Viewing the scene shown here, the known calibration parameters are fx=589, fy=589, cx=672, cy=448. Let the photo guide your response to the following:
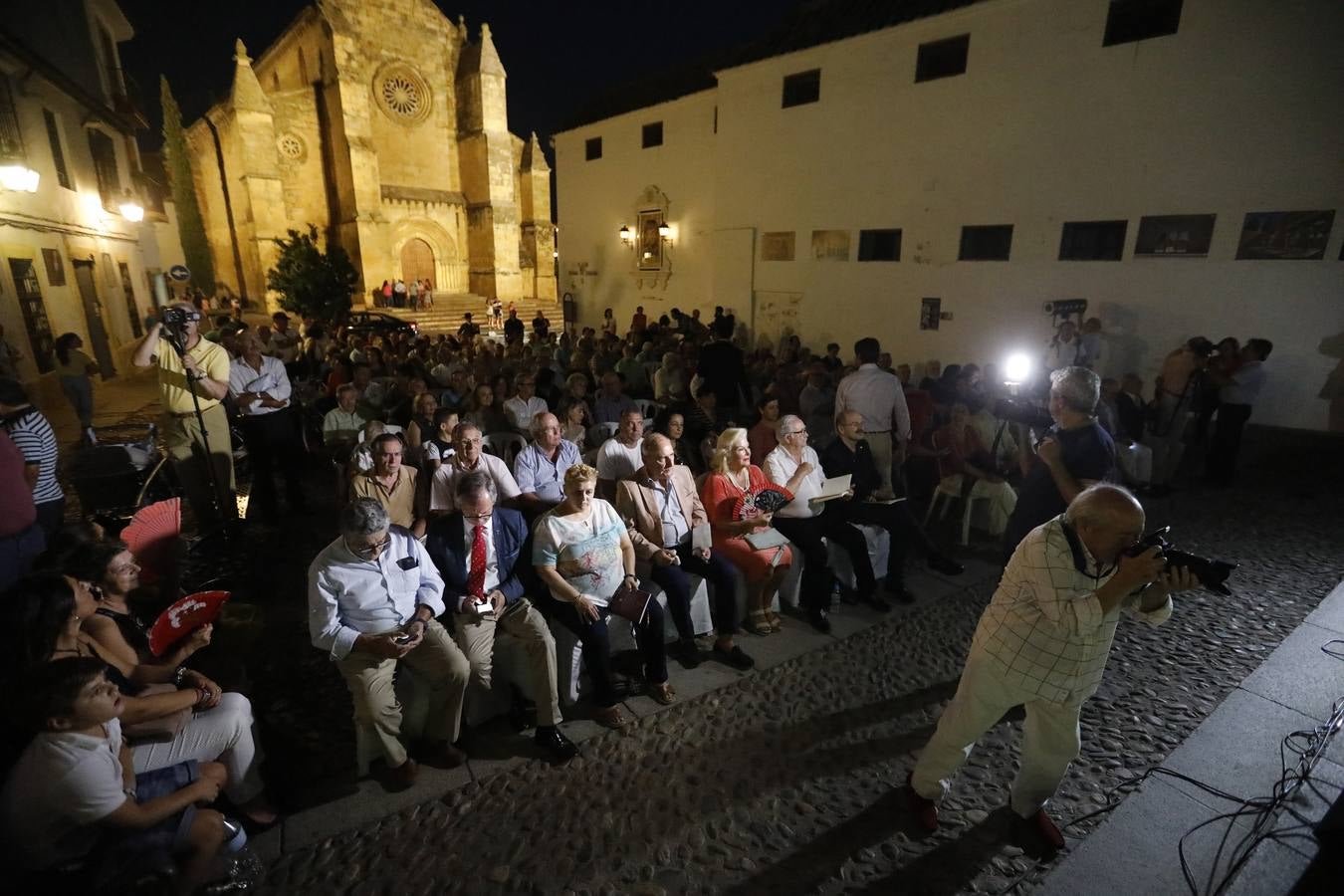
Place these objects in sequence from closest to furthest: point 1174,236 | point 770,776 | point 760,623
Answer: point 770,776
point 760,623
point 1174,236

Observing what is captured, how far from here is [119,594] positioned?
9.41ft

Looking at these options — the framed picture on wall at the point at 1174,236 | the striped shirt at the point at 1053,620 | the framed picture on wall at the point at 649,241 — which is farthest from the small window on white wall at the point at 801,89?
the striped shirt at the point at 1053,620

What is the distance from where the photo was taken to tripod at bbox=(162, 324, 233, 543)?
189 inches

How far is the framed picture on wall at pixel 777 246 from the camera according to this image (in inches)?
555

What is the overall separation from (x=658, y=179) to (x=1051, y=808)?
17.3m

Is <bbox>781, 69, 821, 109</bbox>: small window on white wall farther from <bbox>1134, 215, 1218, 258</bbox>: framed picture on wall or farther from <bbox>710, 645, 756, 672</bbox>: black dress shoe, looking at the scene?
<bbox>710, 645, 756, 672</bbox>: black dress shoe

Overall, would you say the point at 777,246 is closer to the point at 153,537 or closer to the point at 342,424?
the point at 342,424

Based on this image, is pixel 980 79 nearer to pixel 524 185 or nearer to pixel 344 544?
pixel 344 544

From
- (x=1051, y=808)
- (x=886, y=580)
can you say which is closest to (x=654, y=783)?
(x=1051, y=808)

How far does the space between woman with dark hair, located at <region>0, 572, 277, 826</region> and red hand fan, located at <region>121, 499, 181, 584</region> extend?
1.16 m

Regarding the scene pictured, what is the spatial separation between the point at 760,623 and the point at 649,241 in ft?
50.6

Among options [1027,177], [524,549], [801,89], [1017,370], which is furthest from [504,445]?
[801,89]

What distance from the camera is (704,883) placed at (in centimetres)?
261

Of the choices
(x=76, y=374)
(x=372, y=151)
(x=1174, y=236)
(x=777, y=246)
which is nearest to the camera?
(x=76, y=374)
